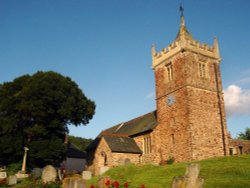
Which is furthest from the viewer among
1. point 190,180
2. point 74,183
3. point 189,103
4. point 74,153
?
point 74,153

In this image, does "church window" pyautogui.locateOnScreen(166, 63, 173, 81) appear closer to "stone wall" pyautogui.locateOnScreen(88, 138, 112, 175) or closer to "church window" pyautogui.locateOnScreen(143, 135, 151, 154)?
"church window" pyautogui.locateOnScreen(143, 135, 151, 154)

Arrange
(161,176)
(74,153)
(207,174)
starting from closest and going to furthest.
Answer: (207,174) → (161,176) → (74,153)

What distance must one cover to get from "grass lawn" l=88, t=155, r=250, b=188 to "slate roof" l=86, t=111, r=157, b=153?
845cm

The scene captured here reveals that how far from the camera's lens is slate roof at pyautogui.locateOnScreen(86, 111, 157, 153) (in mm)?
36844

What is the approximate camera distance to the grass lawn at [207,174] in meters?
17.9

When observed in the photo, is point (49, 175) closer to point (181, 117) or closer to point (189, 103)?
point (181, 117)

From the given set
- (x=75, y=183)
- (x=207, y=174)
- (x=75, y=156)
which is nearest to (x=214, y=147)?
(x=207, y=174)

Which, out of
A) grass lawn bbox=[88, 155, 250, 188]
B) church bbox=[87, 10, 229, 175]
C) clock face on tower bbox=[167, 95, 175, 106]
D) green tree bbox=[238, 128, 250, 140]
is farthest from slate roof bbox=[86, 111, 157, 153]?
green tree bbox=[238, 128, 250, 140]

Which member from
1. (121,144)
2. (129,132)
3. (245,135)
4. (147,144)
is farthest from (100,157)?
(245,135)

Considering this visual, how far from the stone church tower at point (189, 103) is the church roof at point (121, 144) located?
300cm

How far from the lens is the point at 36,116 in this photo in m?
34.6

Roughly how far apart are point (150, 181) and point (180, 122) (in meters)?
14.1

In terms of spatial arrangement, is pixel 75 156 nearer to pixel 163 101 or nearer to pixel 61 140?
pixel 61 140

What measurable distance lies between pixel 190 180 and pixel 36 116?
26.0 meters
